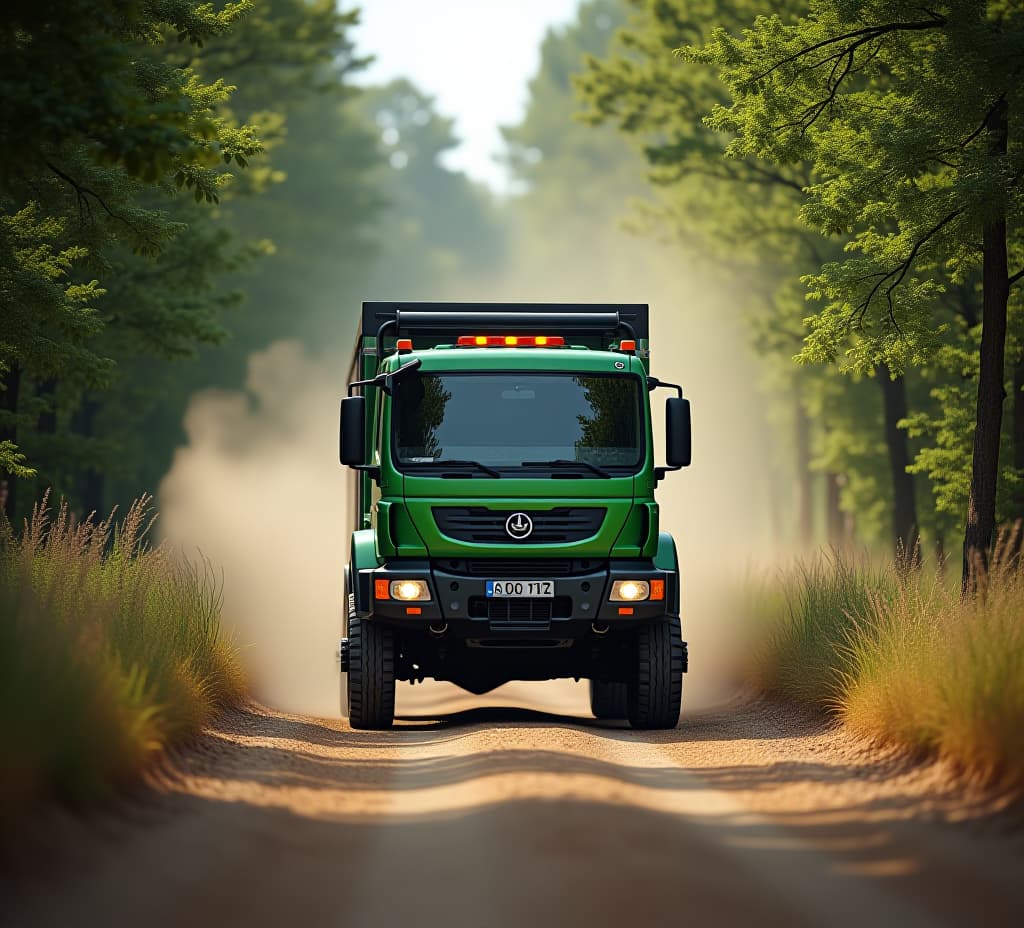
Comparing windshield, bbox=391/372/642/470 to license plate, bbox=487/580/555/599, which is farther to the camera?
windshield, bbox=391/372/642/470

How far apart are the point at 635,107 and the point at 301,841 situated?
74.1ft

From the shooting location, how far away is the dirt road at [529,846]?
7.00 m

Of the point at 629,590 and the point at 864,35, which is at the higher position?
the point at 864,35

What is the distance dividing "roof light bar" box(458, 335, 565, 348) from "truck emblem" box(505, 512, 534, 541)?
1.81 m

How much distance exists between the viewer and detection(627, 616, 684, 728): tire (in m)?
13.8

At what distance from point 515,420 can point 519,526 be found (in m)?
0.90

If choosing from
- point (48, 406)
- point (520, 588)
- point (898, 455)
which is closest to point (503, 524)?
point (520, 588)

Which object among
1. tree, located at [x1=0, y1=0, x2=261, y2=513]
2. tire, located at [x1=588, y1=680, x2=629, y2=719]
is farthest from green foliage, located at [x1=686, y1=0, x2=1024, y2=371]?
tree, located at [x1=0, y1=0, x2=261, y2=513]

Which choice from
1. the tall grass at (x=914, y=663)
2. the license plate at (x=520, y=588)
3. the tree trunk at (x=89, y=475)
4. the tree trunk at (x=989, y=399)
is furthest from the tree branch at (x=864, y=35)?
the tree trunk at (x=89, y=475)

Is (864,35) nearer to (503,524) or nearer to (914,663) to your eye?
(503,524)

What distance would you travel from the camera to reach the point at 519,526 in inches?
517

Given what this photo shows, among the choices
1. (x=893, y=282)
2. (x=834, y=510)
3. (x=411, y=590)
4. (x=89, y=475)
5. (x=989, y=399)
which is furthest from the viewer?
(x=834, y=510)

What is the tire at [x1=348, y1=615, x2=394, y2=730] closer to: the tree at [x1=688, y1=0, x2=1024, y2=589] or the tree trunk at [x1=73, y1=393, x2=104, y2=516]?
the tree at [x1=688, y1=0, x2=1024, y2=589]

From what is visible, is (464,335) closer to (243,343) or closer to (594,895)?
(594,895)
